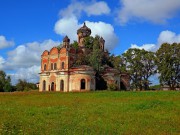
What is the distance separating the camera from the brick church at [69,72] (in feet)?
184

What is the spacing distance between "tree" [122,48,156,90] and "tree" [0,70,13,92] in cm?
3129

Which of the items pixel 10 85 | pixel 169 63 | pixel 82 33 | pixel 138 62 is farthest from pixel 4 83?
pixel 169 63

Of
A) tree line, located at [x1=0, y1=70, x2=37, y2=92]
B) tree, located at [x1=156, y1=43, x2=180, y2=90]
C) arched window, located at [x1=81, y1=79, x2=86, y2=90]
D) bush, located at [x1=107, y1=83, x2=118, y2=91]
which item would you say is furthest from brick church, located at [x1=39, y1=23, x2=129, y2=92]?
tree line, located at [x1=0, y1=70, x2=37, y2=92]

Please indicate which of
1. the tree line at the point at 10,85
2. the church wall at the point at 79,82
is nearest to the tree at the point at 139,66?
the church wall at the point at 79,82

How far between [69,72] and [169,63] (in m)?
19.4

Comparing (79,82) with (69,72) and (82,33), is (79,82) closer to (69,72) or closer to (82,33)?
(69,72)

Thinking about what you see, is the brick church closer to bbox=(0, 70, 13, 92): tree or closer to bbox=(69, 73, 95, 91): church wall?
bbox=(69, 73, 95, 91): church wall

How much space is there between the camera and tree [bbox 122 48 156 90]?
Result: 66.6 meters

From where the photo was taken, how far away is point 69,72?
5888 centimetres

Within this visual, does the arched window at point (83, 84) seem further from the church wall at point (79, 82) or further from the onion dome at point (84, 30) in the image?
the onion dome at point (84, 30)

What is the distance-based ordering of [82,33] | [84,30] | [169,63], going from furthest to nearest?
[82,33] → [84,30] → [169,63]

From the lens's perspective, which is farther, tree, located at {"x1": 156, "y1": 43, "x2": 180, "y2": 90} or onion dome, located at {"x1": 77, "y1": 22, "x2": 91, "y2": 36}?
onion dome, located at {"x1": 77, "y1": 22, "x2": 91, "y2": 36}

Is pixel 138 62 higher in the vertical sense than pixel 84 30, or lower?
lower

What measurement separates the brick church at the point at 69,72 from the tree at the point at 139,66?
322 cm
